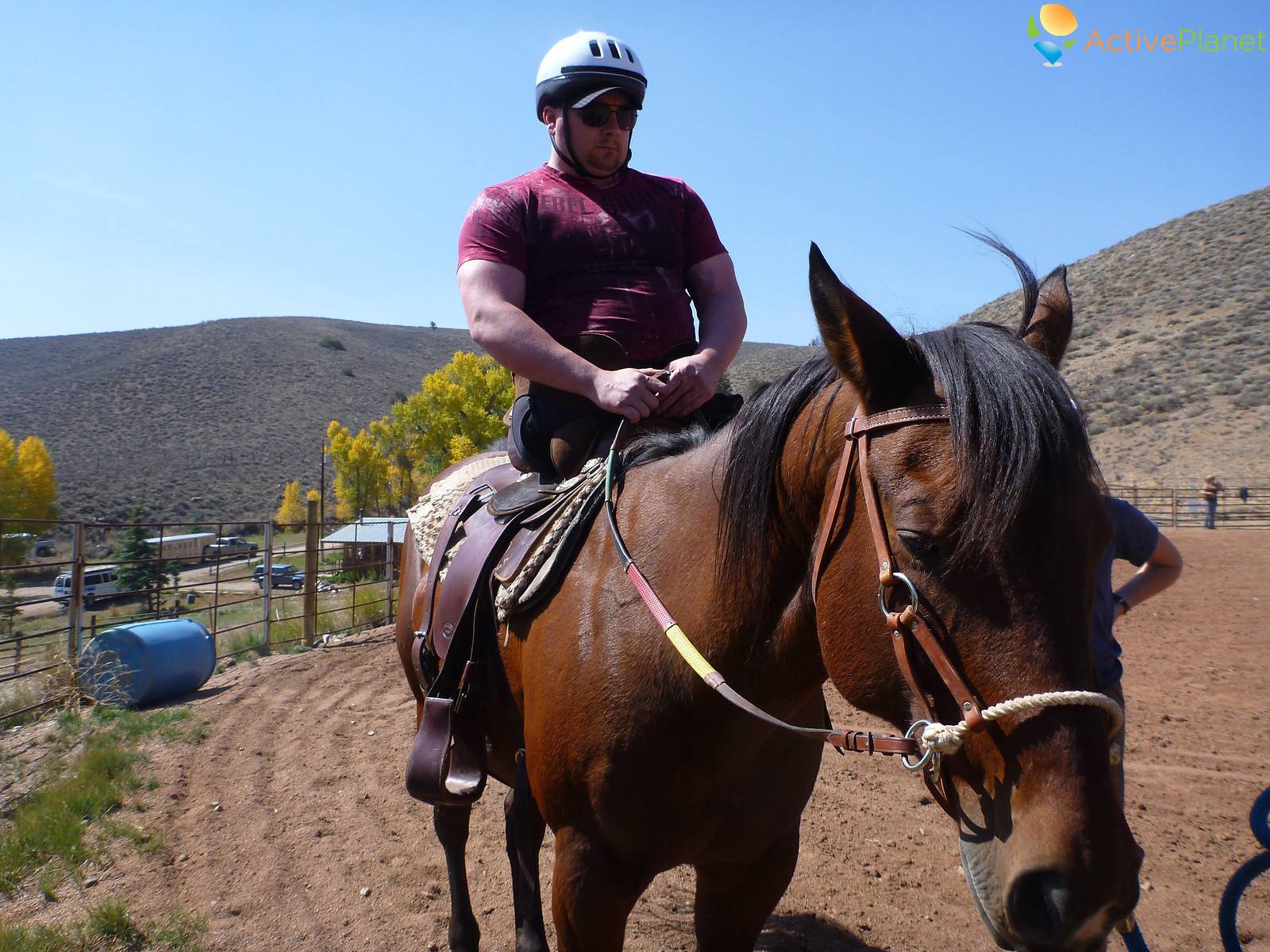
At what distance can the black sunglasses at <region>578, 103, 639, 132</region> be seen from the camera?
277 centimetres

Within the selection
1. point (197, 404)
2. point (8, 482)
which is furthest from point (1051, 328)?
point (197, 404)

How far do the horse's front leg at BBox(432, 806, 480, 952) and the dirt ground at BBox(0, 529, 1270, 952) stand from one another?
11.7 inches

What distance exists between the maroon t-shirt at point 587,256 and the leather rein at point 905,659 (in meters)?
1.21

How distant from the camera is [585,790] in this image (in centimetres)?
208

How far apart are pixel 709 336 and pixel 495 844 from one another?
3.90 m

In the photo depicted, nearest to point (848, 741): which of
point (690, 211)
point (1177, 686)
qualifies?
point (690, 211)

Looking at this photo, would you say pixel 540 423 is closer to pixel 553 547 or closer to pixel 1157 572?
pixel 553 547

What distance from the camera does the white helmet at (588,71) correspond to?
2736mm

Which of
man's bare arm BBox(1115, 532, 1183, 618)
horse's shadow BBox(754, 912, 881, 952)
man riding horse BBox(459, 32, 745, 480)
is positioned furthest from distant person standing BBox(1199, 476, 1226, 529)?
man riding horse BBox(459, 32, 745, 480)

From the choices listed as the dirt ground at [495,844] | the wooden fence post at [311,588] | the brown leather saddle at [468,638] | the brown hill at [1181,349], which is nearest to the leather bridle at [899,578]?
the brown leather saddle at [468,638]

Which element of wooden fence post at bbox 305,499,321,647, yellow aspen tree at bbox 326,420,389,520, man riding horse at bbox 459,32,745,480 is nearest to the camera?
man riding horse at bbox 459,32,745,480

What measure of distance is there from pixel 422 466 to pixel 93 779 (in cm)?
3607

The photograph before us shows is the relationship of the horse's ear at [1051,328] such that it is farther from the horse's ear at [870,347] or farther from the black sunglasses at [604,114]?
the black sunglasses at [604,114]

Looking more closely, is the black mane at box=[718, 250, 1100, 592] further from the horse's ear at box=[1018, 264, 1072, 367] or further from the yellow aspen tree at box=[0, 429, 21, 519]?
the yellow aspen tree at box=[0, 429, 21, 519]
